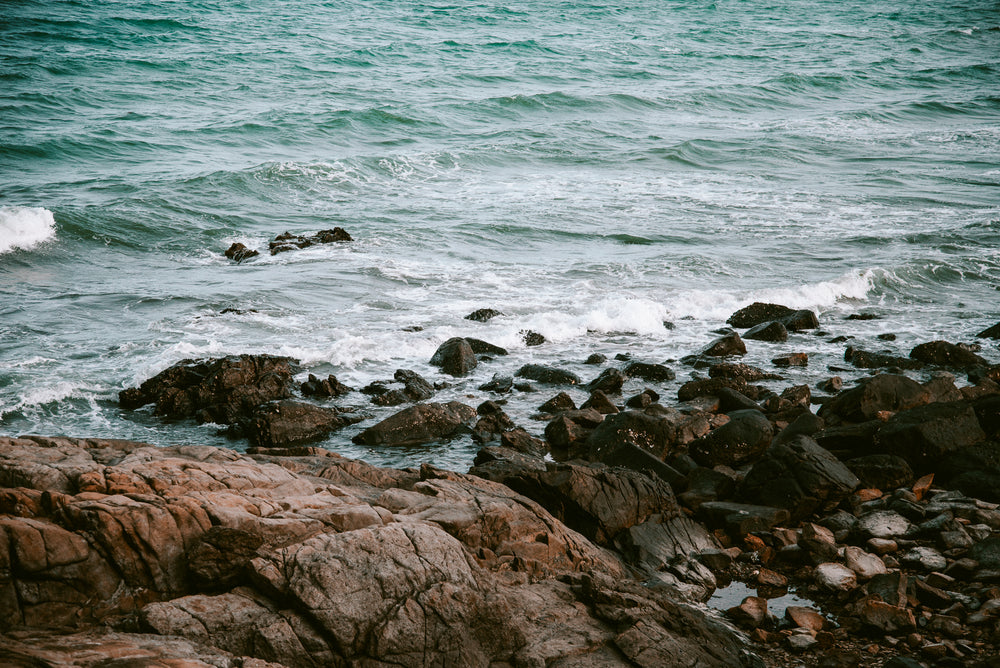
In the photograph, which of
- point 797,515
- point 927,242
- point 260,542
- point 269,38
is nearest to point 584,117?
point 927,242

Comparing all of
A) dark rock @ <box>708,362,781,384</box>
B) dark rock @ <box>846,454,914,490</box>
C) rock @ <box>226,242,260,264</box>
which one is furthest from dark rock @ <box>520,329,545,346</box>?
rock @ <box>226,242,260,264</box>

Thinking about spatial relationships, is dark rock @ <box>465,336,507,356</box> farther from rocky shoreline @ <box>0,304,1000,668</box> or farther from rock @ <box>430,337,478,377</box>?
rocky shoreline @ <box>0,304,1000,668</box>

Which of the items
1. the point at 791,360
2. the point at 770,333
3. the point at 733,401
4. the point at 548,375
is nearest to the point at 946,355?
the point at 791,360

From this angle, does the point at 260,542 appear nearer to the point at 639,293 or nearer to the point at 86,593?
the point at 86,593

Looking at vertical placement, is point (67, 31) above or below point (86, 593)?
above

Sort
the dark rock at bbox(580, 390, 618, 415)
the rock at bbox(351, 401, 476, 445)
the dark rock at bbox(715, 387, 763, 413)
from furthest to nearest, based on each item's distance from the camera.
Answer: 1. the dark rock at bbox(580, 390, 618, 415)
2. the dark rock at bbox(715, 387, 763, 413)
3. the rock at bbox(351, 401, 476, 445)

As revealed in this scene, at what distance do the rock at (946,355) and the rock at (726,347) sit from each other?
262cm

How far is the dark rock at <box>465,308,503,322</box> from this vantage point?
14219mm

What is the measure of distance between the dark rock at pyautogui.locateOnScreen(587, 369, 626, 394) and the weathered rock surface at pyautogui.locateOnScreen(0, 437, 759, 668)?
540 centimetres

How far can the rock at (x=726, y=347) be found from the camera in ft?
41.2

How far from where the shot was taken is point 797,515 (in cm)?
762

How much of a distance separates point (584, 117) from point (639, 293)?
1941cm

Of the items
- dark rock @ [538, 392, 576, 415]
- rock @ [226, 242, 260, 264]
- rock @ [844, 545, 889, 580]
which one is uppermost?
rock @ [844, 545, 889, 580]

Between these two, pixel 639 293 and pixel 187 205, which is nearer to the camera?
pixel 639 293
